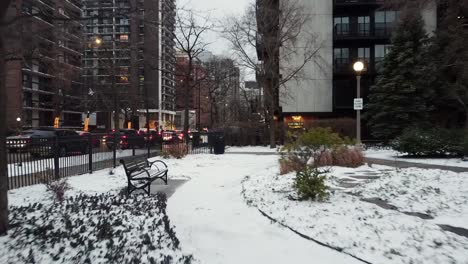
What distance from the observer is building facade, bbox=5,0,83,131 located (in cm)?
561

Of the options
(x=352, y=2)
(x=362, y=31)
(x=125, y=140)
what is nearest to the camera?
(x=125, y=140)

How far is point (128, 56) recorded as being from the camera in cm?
2461

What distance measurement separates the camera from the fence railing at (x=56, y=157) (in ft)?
31.7

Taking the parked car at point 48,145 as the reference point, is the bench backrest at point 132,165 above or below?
below

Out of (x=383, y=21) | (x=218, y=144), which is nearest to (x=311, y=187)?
(x=218, y=144)

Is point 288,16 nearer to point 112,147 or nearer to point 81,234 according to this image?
point 112,147

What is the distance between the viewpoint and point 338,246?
4.62m

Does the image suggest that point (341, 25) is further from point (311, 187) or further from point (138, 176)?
point (311, 187)

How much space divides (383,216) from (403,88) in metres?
23.4

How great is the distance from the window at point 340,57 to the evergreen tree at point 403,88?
722cm

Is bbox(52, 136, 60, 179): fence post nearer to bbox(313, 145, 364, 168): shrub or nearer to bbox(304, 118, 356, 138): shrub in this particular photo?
bbox(313, 145, 364, 168): shrub

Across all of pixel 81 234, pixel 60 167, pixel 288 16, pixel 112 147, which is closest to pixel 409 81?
pixel 288 16

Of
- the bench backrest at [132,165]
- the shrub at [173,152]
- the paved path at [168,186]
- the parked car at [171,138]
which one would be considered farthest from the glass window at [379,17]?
the bench backrest at [132,165]

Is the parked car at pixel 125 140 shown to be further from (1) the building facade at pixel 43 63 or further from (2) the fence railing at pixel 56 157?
(1) the building facade at pixel 43 63
